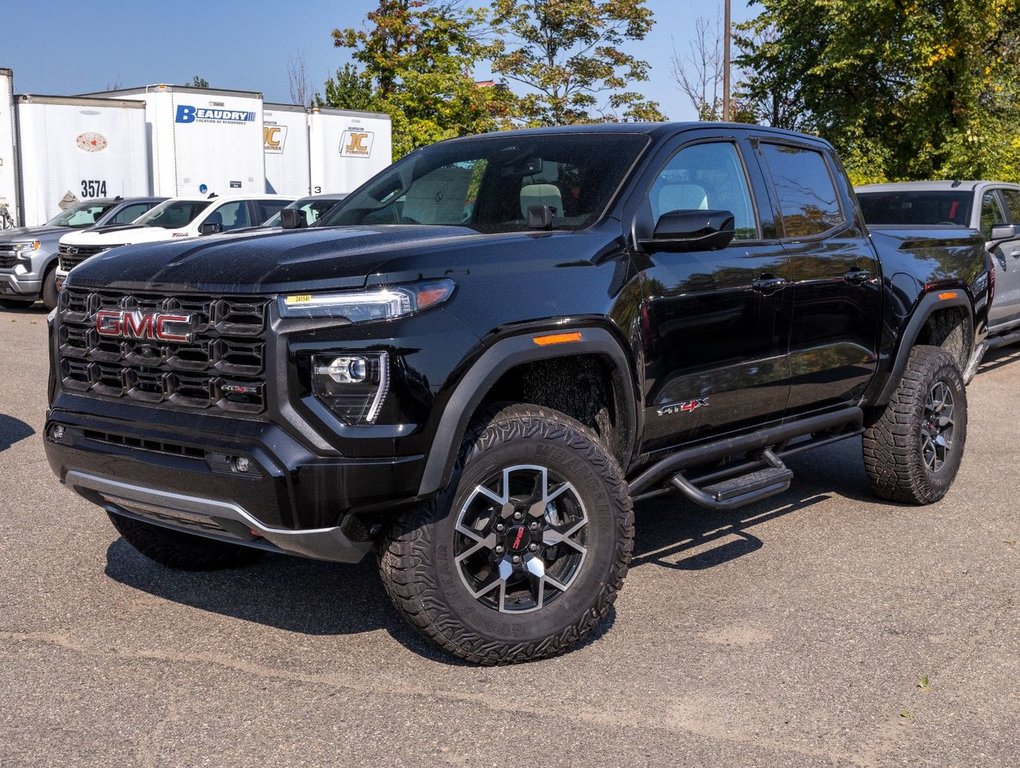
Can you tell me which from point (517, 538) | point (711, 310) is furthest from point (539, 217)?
point (517, 538)

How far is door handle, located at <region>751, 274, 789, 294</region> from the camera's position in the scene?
16.6 ft

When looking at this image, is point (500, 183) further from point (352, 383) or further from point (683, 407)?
point (352, 383)

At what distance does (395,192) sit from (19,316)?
13541 millimetres

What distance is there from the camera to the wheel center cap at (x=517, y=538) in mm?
4082

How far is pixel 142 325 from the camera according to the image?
4.01 m

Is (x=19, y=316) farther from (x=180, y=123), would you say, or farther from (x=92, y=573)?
(x=92, y=573)

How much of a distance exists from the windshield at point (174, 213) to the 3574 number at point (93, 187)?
153 inches

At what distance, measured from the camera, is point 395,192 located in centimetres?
545

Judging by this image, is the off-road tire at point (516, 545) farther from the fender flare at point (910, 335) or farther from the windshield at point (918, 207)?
the windshield at point (918, 207)

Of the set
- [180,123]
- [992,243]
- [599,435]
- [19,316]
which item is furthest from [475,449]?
[180,123]

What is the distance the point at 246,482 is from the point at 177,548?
1.53 meters

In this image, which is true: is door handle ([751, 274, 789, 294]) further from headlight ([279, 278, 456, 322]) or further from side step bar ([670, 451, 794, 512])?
headlight ([279, 278, 456, 322])

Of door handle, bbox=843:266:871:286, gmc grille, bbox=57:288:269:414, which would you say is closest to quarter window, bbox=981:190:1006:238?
door handle, bbox=843:266:871:286

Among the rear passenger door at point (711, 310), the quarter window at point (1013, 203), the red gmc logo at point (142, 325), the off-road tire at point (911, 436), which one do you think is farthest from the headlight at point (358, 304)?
the quarter window at point (1013, 203)
